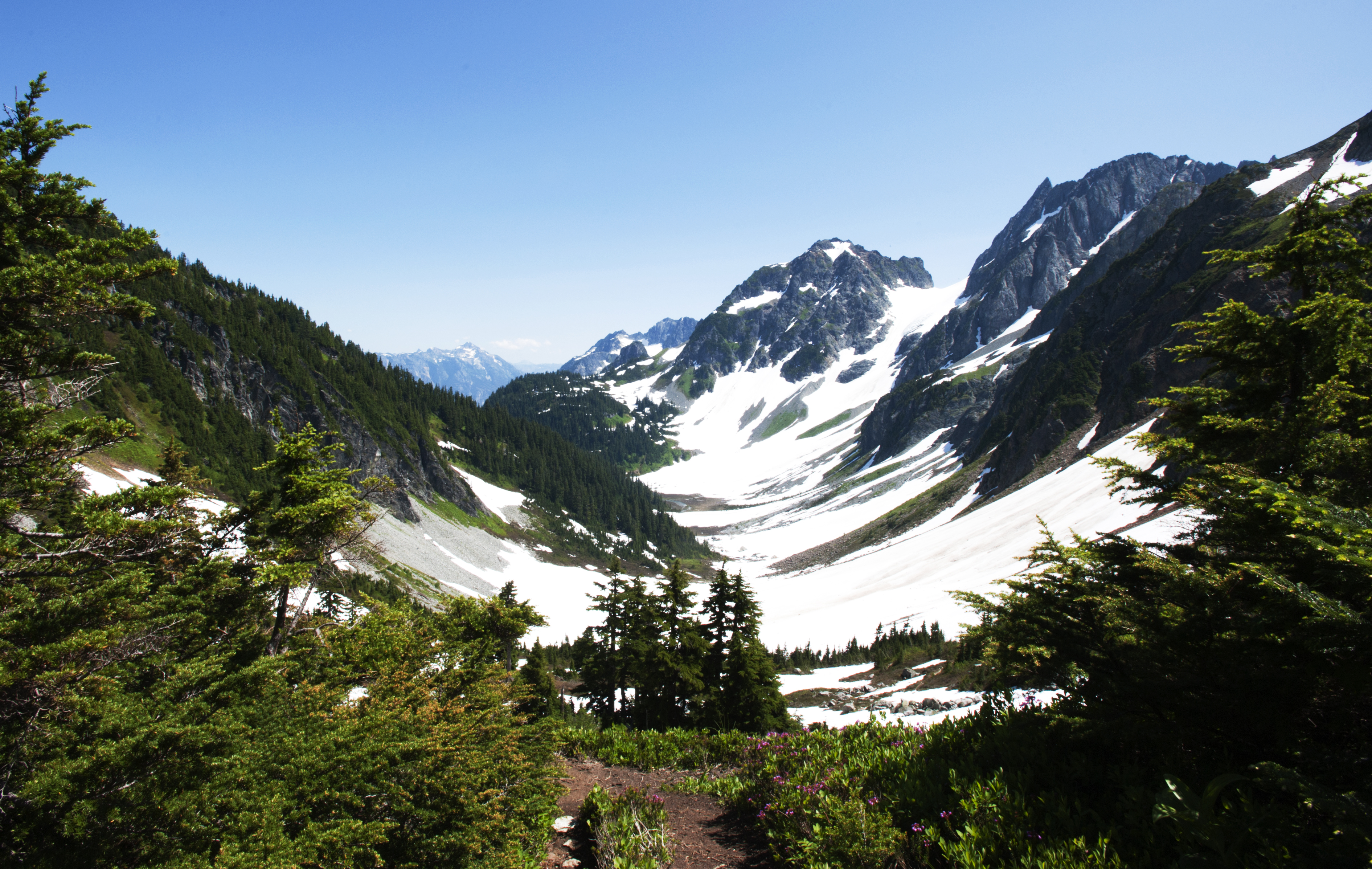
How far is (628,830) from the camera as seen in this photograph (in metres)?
9.34

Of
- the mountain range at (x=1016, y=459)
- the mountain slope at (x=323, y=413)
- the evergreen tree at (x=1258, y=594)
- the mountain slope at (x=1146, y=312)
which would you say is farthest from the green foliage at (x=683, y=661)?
the mountain slope at (x=1146, y=312)

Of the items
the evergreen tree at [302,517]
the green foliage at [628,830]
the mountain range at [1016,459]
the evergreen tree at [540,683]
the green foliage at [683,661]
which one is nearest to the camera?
the green foliage at [628,830]

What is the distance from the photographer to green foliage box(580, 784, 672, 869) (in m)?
8.73

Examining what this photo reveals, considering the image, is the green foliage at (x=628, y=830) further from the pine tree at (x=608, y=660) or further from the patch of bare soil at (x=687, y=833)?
the pine tree at (x=608, y=660)

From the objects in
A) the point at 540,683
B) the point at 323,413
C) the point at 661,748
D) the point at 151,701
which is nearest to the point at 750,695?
the point at 661,748

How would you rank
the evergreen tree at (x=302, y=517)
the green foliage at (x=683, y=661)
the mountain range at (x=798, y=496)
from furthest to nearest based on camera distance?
the mountain range at (x=798, y=496), the green foliage at (x=683, y=661), the evergreen tree at (x=302, y=517)

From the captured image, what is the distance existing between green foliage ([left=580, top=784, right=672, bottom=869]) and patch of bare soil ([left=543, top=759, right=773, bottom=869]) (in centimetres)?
31

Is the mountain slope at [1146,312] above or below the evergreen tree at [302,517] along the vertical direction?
above

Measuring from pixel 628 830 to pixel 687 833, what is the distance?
1.48 m

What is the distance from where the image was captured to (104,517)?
9.17m

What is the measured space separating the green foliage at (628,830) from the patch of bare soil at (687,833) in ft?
1.02

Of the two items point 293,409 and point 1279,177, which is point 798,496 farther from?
point 293,409

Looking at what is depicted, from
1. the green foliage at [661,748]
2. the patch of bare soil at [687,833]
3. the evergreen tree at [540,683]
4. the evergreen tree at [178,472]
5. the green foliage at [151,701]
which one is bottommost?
the evergreen tree at [540,683]

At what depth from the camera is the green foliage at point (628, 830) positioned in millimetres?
8727
